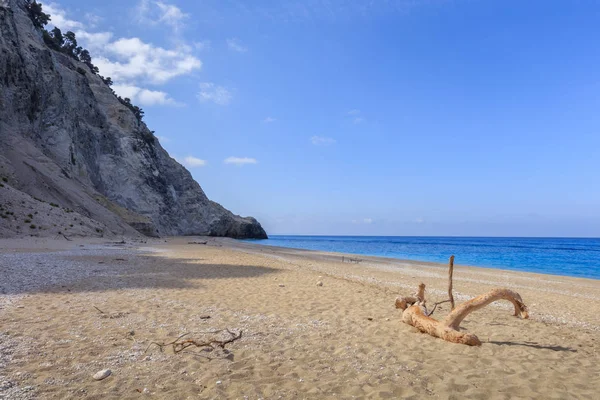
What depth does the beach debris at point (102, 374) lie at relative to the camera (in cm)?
427

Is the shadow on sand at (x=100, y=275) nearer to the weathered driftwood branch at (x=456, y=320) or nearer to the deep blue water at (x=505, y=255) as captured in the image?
the weathered driftwood branch at (x=456, y=320)

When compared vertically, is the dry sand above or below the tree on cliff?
below

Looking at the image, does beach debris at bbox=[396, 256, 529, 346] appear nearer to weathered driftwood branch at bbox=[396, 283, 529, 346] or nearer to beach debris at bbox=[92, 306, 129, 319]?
weathered driftwood branch at bbox=[396, 283, 529, 346]

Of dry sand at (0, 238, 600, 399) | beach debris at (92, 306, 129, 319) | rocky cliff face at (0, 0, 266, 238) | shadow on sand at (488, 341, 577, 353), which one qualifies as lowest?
shadow on sand at (488, 341, 577, 353)

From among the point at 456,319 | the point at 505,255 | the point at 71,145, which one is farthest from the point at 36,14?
the point at 505,255

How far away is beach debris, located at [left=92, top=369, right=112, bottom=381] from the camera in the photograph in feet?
14.0

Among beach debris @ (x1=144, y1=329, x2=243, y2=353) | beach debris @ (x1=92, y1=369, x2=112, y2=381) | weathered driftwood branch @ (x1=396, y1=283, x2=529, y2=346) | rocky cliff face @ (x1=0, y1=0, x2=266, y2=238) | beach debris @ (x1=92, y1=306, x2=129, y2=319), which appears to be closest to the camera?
beach debris @ (x1=92, y1=369, x2=112, y2=381)

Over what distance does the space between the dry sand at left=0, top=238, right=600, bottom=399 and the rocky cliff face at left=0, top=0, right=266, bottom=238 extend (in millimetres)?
17476

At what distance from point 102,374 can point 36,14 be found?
210ft

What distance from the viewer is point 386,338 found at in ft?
21.5

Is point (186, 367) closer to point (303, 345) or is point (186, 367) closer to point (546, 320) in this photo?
point (303, 345)

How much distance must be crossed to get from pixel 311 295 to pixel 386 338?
13.8ft

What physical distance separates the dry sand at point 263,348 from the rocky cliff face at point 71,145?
57.3ft

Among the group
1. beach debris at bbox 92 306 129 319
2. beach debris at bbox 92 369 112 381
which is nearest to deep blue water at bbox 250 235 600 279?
beach debris at bbox 92 306 129 319
